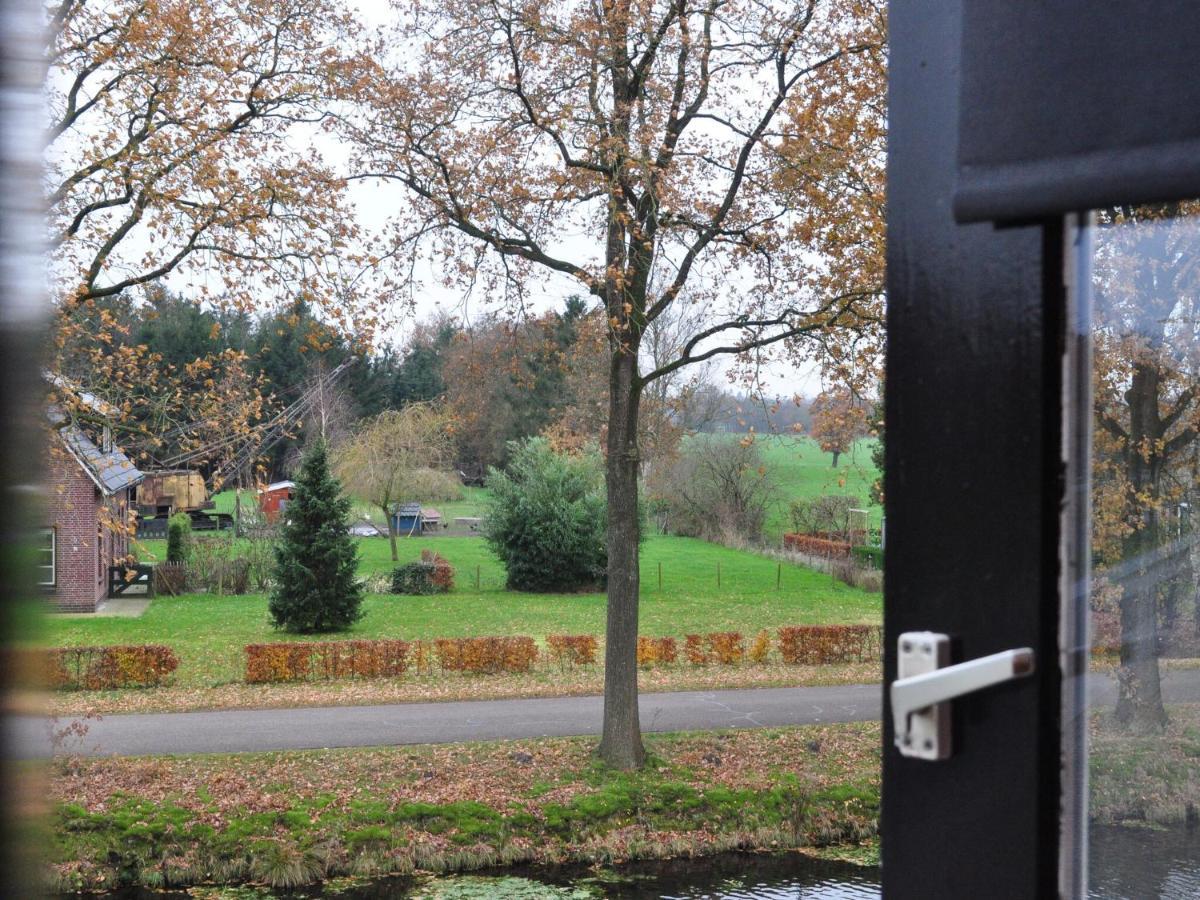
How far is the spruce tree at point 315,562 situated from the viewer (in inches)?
855

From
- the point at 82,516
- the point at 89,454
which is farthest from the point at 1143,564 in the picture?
the point at 82,516

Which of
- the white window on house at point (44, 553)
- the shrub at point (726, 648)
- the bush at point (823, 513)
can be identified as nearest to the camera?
the white window on house at point (44, 553)

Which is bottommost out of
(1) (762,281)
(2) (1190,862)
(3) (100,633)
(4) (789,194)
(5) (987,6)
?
(3) (100,633)

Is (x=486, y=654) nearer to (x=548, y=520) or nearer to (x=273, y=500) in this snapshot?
(x=548, y=520)

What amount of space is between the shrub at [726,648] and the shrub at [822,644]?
29.1 inches

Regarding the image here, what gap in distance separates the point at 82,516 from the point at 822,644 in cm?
1364

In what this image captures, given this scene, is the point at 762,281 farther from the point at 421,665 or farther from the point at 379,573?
the point at 379,573

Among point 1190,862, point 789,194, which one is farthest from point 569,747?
point 1190,862

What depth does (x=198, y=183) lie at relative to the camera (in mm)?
10461

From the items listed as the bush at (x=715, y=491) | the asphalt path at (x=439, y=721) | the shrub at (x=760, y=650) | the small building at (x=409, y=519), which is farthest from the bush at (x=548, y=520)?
the asphalt path at (x=439, y=721)

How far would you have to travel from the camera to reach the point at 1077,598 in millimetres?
947

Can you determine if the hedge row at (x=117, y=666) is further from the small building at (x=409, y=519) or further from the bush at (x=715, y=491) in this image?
the small building at (x=409, y=519)

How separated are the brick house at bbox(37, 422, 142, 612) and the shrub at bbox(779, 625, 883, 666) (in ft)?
33.9

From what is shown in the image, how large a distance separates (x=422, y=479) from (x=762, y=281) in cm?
2038
